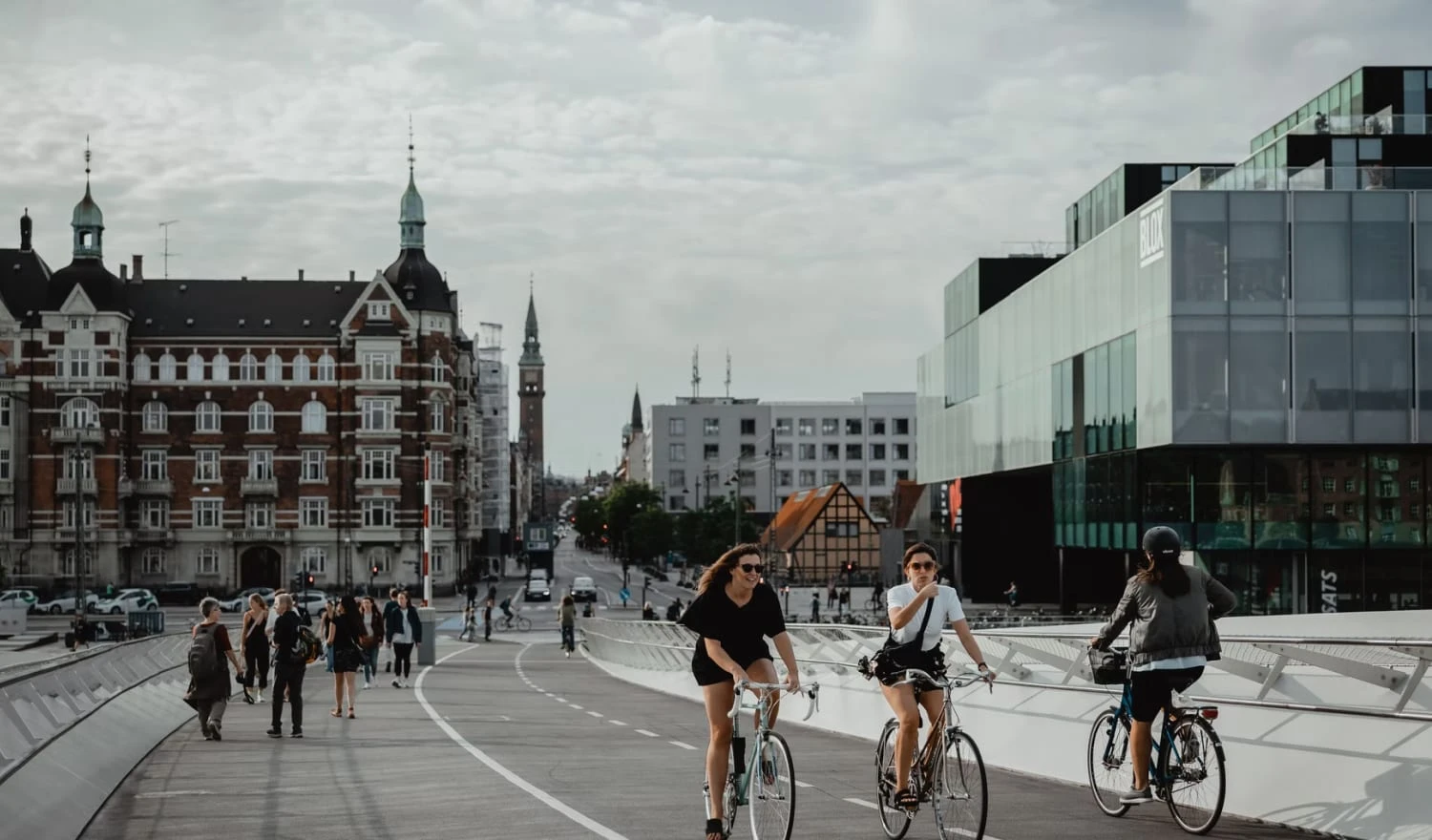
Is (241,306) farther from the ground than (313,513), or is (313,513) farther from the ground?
(241,306)

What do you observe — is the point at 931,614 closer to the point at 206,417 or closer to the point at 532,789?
the point at 532,789

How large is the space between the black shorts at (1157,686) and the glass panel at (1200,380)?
36276 mm

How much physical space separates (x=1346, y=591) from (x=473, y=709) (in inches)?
1166

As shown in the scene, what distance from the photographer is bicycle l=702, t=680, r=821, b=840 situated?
9.49m

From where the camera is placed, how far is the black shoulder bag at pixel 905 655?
34.7ft

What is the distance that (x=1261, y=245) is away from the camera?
45.4 meters

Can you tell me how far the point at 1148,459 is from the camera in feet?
159

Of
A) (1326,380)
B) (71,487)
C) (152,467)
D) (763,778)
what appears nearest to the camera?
(763,778)

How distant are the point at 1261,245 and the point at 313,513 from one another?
66.5 m

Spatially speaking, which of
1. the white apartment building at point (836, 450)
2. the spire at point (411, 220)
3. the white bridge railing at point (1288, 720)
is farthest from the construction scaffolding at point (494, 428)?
the white bridge railing at point (1288, 720)

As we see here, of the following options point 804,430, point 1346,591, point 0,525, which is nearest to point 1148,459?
point 1346,591

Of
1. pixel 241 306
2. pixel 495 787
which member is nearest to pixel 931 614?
pixel 495 787

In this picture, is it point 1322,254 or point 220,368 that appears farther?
point 220,368

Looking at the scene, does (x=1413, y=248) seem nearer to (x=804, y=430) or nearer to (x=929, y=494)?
(x=929, y=494)
